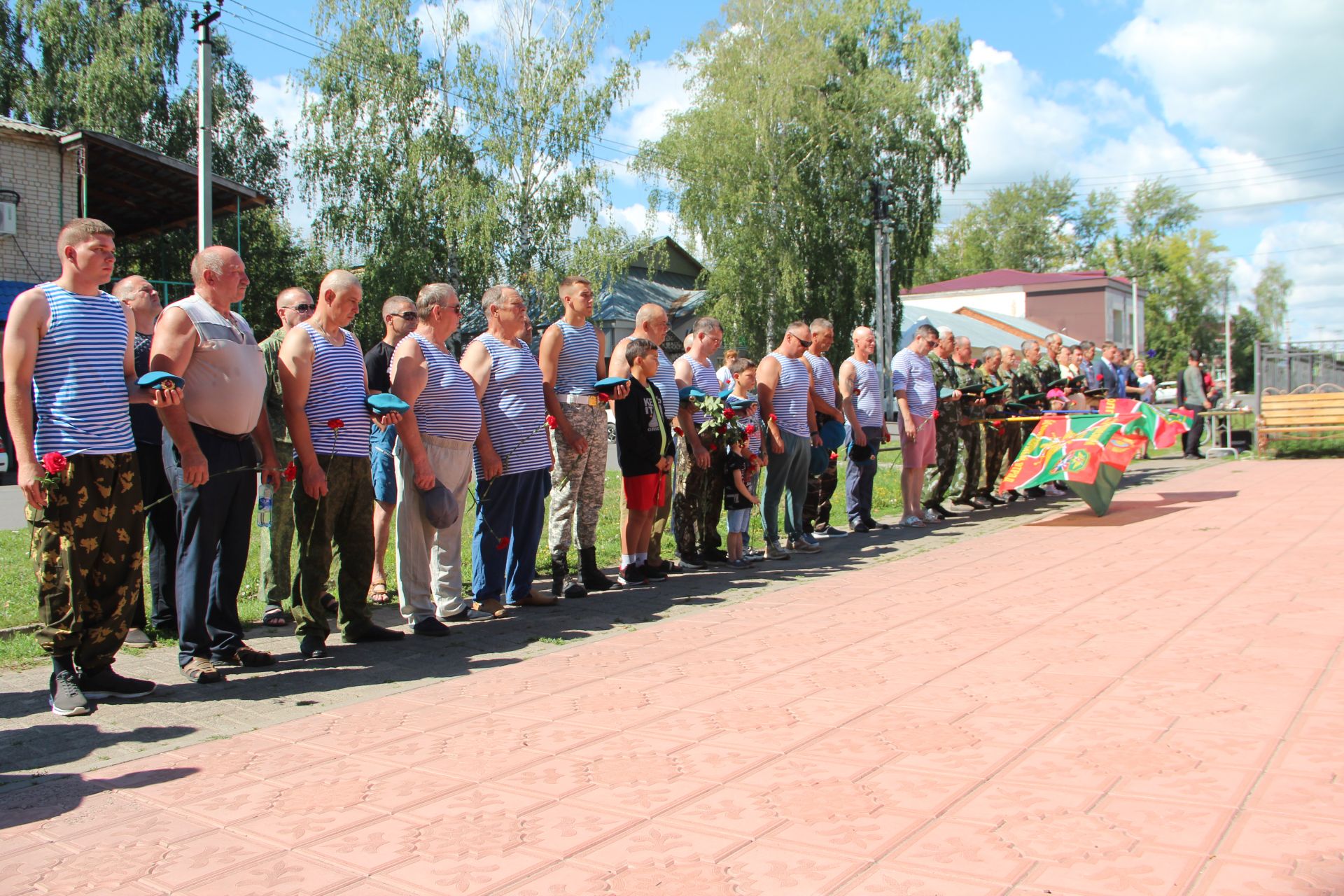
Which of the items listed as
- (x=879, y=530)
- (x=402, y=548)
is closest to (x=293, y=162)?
(x=879, y=530)

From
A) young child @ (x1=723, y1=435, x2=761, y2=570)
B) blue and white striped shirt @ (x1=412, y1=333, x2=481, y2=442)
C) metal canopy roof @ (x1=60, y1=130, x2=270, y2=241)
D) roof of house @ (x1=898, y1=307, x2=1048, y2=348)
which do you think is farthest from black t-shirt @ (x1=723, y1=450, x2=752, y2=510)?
roof of house @ (x1=898, y1=307, x2=1048, y2=348)

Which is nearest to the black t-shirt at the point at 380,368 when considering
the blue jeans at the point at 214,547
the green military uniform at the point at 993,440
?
the blue jeans at the point at 214,547

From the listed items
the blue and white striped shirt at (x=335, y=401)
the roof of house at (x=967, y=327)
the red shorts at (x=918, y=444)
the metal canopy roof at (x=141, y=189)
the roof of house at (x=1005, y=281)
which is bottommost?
the red shorts at (x=918, y=444)

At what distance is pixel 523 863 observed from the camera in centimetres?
305

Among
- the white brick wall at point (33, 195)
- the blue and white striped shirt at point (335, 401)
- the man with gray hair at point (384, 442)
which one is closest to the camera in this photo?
the blue and white striped shirt at point (335, 401)

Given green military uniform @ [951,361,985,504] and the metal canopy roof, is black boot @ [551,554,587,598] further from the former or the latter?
the metal canopy roof

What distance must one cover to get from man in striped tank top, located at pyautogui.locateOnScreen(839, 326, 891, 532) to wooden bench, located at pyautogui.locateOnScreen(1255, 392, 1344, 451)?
1155 cm

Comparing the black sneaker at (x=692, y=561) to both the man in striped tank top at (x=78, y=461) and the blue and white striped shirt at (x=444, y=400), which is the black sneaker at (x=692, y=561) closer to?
the blue and white striped shirt at (x=444, y=400)

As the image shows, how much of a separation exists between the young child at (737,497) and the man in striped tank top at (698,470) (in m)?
0.12

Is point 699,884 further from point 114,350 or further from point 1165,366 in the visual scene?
point 1165,366

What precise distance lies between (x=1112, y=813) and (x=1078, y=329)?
71.8m

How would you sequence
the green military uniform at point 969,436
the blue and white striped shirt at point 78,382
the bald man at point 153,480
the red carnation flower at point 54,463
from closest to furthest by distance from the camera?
1. the red carnation flower at point 54,463
2. the blue and white striped shirt at point 78,382
3. the bald man at point 153,480
4. the green military uniform at point 969,436

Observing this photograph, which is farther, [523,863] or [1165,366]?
[1165,366]

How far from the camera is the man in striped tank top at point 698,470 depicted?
8.68m
